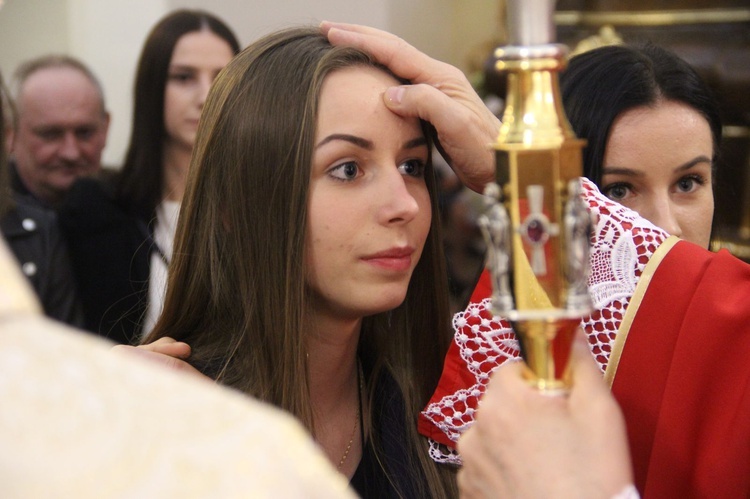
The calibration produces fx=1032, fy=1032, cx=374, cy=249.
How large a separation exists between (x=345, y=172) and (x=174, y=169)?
56.8 inches

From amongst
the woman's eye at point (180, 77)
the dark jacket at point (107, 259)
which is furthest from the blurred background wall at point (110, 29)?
the dark jacket at point (107, 259)

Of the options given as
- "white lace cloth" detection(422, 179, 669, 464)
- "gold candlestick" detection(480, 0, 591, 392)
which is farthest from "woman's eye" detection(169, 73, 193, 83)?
"gold candlestick" detection(480, 0, 591, 392)

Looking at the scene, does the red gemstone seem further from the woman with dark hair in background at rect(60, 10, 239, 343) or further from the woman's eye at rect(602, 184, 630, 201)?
the woman with dark hair in background at rect(60, 10, 239, 343)

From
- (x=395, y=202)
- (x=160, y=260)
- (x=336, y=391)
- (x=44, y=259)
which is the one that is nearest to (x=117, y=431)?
(x=395, y=202)

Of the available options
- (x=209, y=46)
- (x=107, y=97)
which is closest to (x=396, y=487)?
(x=209, y=46)

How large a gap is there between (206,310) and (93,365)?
4.09 ft

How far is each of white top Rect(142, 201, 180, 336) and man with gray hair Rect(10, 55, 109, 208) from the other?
46 centimetres

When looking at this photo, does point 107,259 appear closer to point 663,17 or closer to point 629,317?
point 629,317

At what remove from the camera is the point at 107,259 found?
109 inches

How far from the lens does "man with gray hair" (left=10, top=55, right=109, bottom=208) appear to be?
10.5ft

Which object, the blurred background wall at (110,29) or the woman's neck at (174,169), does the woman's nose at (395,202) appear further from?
the blurred background wall at (110,29)

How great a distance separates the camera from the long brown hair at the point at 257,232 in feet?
5.44

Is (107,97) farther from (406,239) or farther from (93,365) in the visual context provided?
(93,365)

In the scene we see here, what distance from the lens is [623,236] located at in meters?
1.39
